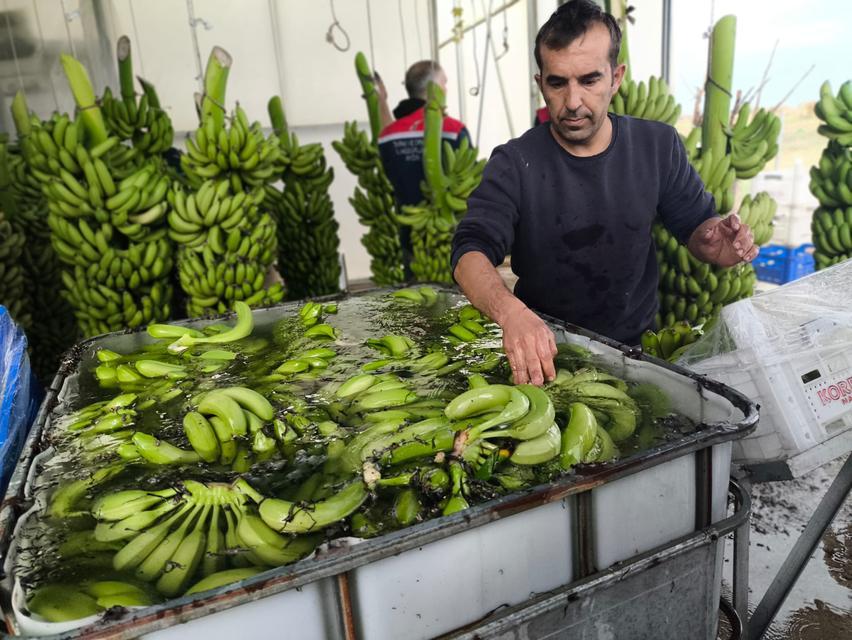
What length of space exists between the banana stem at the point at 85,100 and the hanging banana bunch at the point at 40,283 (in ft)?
4.34

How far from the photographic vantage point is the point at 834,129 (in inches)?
120

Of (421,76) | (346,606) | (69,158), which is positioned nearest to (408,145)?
(421,76)

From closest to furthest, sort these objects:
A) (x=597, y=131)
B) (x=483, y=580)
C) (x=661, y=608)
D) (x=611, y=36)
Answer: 1. (x=483, y=580)
2. (x=661, y=608)
3. (x=611, y=36)
4. (x=597, y=131)

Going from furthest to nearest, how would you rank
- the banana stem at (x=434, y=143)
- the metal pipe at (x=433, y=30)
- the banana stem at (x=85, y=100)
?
the metal pipe at (x=433, y=30), the banana stem at (x=434, y=143), the banana stem at (x=85, y=100)

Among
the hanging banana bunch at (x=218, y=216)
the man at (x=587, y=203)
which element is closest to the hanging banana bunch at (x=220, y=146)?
the hanging banana bunch at (x=218, y=216)

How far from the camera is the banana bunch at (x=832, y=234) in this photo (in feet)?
10.3

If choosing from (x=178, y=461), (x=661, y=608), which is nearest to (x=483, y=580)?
(x=661, y=608)

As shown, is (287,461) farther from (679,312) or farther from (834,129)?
(834,129)

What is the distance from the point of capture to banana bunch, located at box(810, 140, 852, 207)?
10.1 feet

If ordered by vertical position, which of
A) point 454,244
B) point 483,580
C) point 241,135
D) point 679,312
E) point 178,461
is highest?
point 241,135

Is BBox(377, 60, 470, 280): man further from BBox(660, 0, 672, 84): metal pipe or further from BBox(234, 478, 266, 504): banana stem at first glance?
BBox(234, 478, 266, 504): banana stem

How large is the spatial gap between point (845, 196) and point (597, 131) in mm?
1963

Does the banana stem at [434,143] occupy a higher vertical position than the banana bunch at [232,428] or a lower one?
higher

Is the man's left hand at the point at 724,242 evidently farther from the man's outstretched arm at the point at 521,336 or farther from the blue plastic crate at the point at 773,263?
the blue plastic crate at the point at 773,263
